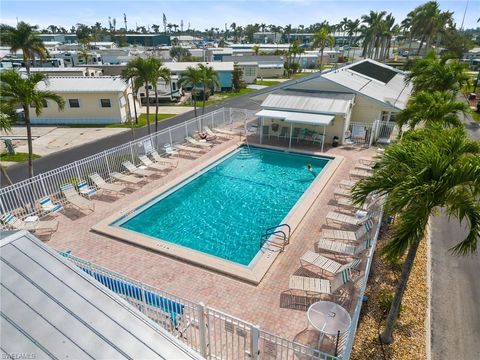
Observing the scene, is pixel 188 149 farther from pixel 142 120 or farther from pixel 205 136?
pixel 142 120

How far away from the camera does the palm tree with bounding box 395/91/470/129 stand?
12.7m

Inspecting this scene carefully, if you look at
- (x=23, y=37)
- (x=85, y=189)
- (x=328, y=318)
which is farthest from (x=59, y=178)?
(x=23, y=37)

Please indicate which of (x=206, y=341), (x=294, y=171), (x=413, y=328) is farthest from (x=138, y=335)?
(x=294, y=171)

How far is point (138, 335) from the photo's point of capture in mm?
3867

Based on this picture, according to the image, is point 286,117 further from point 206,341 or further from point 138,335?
point 138,335

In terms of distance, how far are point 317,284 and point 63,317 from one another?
7.17 meters

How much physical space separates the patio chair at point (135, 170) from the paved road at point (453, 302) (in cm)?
1402

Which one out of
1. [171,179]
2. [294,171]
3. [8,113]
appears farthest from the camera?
[294,171]

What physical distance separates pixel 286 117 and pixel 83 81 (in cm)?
2122

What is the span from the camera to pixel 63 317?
3844 mm

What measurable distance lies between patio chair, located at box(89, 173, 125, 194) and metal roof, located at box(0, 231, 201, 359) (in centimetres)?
1133

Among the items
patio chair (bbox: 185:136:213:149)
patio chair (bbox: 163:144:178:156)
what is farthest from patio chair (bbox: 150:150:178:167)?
patio chair (bbox: 185:136:213:149)

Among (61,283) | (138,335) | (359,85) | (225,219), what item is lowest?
(225,219)

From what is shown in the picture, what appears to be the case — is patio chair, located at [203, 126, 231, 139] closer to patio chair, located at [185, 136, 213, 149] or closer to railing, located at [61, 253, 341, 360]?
patio chair, located at [185, 136, 213, 149]
